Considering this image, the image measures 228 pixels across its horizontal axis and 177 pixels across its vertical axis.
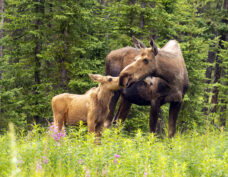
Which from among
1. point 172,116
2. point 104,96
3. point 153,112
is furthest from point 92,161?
point 172,116

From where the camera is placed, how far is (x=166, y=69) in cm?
759

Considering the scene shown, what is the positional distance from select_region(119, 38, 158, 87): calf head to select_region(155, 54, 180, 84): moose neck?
0.17 metres

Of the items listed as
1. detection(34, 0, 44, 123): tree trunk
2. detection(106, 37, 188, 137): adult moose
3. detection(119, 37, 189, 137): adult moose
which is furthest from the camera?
detection(34, 0, 44, 123): tree trunk

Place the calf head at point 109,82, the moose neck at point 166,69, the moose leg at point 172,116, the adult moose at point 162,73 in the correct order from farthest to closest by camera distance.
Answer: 1. the moose leg at point 172,116
2. the moose neck at point 166,69
3. the calf head at point 109,82
4. the adult moose at point 162,73

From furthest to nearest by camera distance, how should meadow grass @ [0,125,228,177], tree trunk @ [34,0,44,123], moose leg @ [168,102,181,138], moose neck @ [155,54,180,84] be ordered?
1. tree trunk @ [34,0,44,123]
2. moose leg @ [168,102,181,138]
3. moose neck @ [155,54,180,84]
4. meadow grass @ [0,125,228,177]

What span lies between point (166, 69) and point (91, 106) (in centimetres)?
201

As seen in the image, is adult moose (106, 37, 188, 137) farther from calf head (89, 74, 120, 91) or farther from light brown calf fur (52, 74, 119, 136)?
light brown calf fur (52, 74, 119, 136)

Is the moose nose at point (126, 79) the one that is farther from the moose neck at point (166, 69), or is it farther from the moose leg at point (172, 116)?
the moose leg at point (172, 116)

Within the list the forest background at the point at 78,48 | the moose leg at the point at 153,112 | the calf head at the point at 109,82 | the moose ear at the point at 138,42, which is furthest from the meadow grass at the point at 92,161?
the forest background at the point at 78,48

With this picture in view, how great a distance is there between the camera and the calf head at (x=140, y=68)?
6953 millimetres

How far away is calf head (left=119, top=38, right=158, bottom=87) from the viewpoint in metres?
6.95

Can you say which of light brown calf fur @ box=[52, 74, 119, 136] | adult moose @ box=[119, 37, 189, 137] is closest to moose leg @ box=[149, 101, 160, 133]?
adult moose @ box=[119, 37, 189, 137]

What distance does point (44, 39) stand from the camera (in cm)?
1684

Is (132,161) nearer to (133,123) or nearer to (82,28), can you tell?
(133,123)
